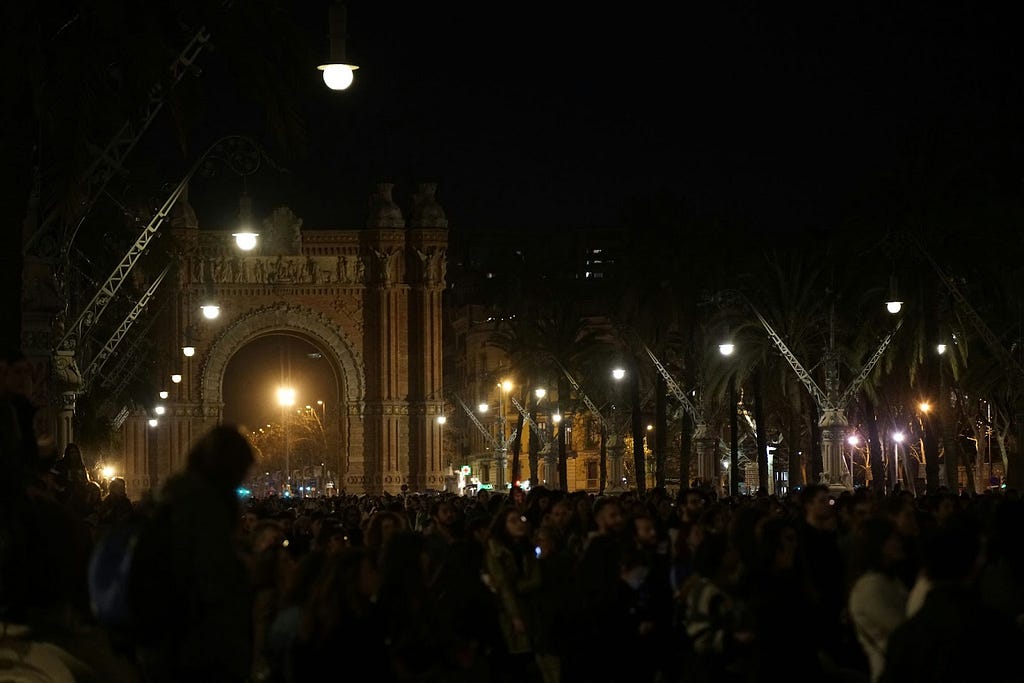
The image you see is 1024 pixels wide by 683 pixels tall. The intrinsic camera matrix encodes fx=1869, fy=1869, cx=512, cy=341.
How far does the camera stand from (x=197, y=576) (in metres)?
6.54

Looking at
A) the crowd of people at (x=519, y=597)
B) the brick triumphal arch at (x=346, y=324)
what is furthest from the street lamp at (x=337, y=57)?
the brick triumphal arch at (x=346, y=324)

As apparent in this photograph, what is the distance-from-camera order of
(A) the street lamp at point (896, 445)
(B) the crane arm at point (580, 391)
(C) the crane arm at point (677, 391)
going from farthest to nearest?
(A) the street lamp at point (896, 445), (B) the crane arm at point (580, 391), (C) the crane arm at point (677, 391)

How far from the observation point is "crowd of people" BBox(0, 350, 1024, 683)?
6.71m

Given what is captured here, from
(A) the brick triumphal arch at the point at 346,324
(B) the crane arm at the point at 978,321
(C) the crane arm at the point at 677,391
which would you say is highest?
(A) the brick triumphal arch at the point at 346,324

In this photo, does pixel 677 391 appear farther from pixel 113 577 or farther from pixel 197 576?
pixel 113 577

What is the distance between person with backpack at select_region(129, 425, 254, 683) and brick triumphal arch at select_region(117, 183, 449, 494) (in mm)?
68340

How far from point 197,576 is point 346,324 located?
70085 millimetres

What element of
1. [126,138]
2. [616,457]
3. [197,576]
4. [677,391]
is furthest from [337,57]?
[616,457]

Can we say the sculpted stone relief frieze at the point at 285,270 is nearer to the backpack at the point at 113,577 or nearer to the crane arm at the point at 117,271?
the crane arm at the point at 117,271

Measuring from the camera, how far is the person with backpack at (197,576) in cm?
640

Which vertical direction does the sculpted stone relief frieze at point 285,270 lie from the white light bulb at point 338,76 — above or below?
above

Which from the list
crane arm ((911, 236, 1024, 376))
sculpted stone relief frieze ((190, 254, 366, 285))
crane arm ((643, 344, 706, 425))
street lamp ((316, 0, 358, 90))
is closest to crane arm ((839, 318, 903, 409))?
crane arm ((911, 236, 1024, 376))

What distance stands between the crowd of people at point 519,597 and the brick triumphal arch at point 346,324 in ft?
193

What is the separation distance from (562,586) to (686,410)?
39371 millimetres
